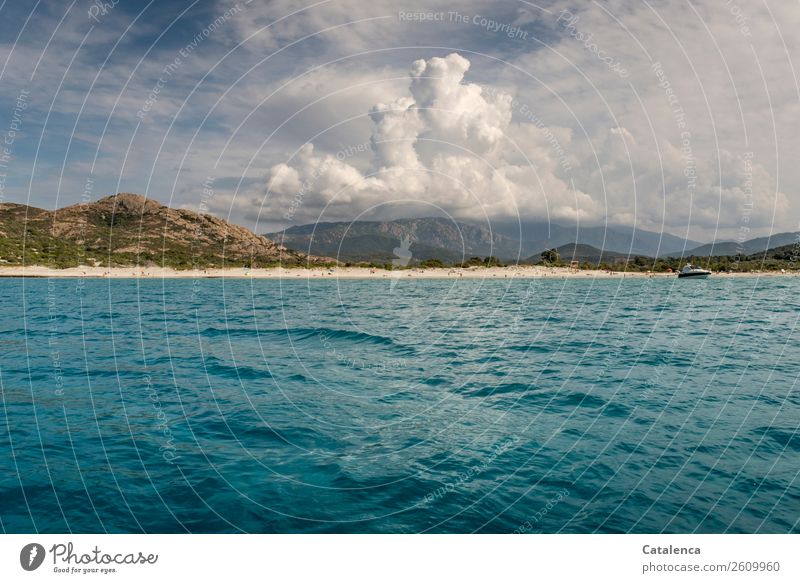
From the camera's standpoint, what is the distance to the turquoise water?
8.38 meters

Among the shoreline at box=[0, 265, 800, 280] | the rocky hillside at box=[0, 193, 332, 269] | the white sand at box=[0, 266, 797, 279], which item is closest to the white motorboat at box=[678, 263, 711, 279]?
the shoreline at box=[0, 265, 800, 280]

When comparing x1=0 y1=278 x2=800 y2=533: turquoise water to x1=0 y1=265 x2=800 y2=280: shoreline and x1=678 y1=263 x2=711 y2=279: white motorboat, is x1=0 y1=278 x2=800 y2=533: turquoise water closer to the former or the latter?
x1=0 y1=265 x2=800 y2=280: shoreline

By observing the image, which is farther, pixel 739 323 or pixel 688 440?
pixel 739 323

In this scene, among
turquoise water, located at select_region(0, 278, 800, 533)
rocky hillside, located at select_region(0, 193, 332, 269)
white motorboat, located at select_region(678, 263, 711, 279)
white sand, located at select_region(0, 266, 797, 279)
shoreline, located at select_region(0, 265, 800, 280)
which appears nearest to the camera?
turquoise water, located at select_region(0, 278, 800, 533)

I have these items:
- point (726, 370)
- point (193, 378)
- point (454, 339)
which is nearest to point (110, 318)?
point (193, 378)

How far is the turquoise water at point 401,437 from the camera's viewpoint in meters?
8.38

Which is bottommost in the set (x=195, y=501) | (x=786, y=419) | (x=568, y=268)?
(x=195, y=501)

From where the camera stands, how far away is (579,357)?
23.0 m

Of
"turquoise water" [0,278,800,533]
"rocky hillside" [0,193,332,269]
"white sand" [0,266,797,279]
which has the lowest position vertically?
"turquoise water" [0,278,800,533]

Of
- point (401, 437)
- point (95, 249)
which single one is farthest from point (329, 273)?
point (401, 437)

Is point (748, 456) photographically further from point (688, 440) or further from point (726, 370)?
point (726, 370)

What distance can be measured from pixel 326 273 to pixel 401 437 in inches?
5765

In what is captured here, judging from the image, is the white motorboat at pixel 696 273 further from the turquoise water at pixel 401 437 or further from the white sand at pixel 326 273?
the turquoise water at pixel 401 437

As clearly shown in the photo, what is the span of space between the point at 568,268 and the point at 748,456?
6725 inches
